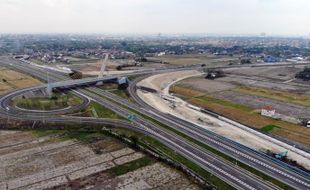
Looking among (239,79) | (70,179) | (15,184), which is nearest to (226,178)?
(70,179)

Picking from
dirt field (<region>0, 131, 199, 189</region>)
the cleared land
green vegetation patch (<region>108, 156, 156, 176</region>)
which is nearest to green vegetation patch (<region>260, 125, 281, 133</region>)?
the cleared land

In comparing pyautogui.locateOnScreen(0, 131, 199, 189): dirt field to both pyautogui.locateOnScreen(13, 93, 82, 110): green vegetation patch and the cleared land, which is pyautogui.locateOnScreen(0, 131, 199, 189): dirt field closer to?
pyautogui.locateOnScreen(13, 93, 82, 110): green vegetation patch

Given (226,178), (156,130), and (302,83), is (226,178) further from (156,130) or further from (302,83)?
(302,83)

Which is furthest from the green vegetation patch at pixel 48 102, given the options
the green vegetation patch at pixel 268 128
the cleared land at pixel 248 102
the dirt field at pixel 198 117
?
the green vegetation patch at pixel 268 128

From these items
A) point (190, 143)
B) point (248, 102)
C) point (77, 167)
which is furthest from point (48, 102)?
point (248, 102)

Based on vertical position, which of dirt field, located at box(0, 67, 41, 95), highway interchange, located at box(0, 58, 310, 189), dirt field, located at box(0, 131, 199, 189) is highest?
dirt field, located at box(0, 67, 41, 95)
